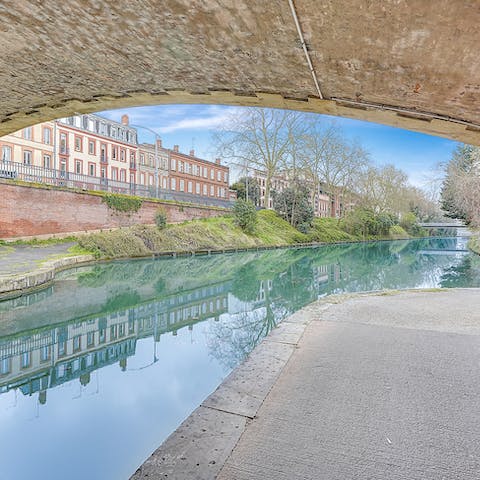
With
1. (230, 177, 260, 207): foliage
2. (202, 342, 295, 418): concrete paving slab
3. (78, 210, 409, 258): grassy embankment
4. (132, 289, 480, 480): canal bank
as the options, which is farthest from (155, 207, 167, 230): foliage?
(230, 177, 260, 207): foliage

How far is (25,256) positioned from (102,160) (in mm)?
25897

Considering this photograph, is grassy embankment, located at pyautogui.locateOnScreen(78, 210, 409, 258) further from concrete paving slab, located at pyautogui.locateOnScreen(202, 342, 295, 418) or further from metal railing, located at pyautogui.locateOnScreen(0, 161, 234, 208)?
concrete paving slab, located at pyautogui.locateOnScreen(202, 342, 295, 418)

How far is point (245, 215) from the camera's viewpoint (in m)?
26.1

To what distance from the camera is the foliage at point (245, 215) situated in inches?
1029

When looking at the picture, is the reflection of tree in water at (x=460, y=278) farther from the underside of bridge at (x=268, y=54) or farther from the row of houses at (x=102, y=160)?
the row of houses at (x=102, y=160)

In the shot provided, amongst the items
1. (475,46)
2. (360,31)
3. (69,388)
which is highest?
(360,31)

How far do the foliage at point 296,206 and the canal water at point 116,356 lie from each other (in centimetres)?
1998

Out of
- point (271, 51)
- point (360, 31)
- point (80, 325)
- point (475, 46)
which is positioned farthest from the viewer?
point (80, 325)

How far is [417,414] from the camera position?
261 cm

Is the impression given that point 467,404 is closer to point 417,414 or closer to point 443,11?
point 417,414

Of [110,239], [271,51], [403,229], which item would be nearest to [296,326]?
[271,51]

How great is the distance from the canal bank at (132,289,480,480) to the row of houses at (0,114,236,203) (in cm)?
1911

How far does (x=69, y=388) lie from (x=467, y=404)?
4.16m

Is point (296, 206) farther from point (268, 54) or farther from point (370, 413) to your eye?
point (370, 413)
